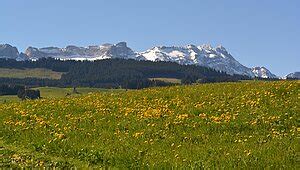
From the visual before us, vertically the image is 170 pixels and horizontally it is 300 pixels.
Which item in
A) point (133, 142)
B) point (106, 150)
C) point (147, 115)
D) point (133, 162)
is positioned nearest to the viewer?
point (133, 162)

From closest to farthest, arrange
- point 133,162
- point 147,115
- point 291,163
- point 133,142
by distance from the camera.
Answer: point 291,163
point 133,162
point 133,142
point 147,115

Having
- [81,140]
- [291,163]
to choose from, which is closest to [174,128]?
[81,140]

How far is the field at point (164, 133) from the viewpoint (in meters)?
14.4

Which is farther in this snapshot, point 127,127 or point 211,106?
point 211,106

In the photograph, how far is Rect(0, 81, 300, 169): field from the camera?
1443 cm

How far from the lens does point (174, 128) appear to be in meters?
20.0

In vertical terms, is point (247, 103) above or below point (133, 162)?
above

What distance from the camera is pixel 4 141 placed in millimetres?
21406

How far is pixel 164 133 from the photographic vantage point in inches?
750

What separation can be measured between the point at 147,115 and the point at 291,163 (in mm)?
11124

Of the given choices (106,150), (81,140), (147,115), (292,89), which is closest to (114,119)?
(147,115)

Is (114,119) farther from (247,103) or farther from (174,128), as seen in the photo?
(247,103)

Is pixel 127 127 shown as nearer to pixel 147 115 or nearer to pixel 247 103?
pixel 147 115

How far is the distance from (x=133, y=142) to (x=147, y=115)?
5321 millimetres
